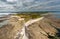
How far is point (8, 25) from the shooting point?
2510 millimetres

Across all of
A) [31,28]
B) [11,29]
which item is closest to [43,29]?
[31,28]

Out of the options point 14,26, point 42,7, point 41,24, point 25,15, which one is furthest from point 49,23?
point 14,26

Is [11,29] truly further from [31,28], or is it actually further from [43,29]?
[43,29]

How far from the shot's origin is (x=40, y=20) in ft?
8.36

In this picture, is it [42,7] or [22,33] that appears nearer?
[22,33]

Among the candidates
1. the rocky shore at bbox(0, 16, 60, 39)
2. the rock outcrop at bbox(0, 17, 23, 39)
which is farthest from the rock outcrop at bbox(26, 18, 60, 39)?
the rock outcrop at bbox(0, 17, 23, 39)

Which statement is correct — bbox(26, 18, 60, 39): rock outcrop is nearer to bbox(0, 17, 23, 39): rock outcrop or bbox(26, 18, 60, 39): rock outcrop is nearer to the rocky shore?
the rocky shore

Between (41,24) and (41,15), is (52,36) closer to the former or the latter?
(41,24)

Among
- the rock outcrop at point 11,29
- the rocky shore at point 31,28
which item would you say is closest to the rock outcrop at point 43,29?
the rocky shore at point 31,28

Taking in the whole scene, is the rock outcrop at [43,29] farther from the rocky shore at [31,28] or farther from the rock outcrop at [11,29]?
the rock outcrop at [11,29]

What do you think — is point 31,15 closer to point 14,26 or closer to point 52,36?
point 14,26

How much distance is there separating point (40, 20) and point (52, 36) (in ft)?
1.44

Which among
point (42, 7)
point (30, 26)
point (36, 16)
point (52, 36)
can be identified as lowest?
point (52, 36)

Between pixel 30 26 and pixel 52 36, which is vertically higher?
pixel 30 26
